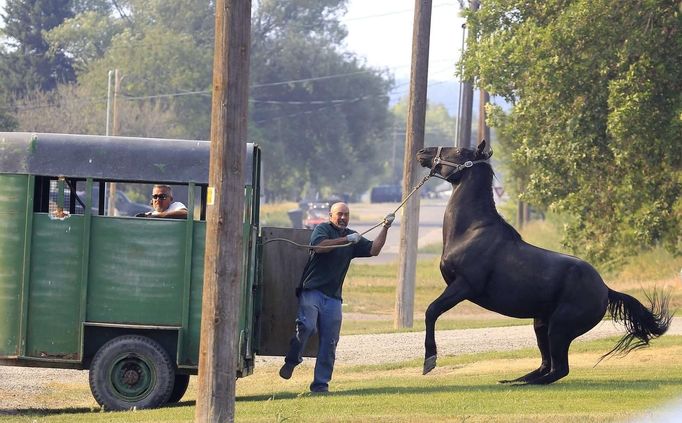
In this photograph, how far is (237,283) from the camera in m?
10.4

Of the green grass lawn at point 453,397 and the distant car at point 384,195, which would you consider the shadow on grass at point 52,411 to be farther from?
the distant car at point 384,195

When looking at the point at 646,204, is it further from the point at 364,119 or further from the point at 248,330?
the point at 364,119

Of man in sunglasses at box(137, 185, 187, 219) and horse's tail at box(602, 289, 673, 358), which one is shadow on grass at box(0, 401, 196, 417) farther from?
horse's tail at box(602, 289, 673, 358)

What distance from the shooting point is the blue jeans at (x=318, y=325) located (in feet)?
44.4

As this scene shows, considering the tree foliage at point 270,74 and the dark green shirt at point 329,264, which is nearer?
the dark green shirt at point 329,264

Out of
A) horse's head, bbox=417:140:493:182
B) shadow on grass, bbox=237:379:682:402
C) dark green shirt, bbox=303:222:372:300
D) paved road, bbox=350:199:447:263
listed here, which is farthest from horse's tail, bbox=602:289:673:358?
paved road, bbox=350:199:447:263

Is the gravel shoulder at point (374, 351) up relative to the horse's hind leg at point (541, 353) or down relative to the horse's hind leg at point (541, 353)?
down

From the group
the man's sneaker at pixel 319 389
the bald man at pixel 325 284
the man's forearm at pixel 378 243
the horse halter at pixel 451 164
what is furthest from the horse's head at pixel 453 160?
the man's sneaker at pixel 319 389

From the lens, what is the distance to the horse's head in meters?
14.3

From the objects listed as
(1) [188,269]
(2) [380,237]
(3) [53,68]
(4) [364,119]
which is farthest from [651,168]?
(4) [364,119]

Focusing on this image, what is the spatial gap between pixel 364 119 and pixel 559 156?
88.7 m

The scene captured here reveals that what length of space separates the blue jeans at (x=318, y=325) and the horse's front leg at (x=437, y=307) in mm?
994

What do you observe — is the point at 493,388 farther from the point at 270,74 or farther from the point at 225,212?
the point at 270,74

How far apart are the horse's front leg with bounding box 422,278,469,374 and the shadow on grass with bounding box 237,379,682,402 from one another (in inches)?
13.6
